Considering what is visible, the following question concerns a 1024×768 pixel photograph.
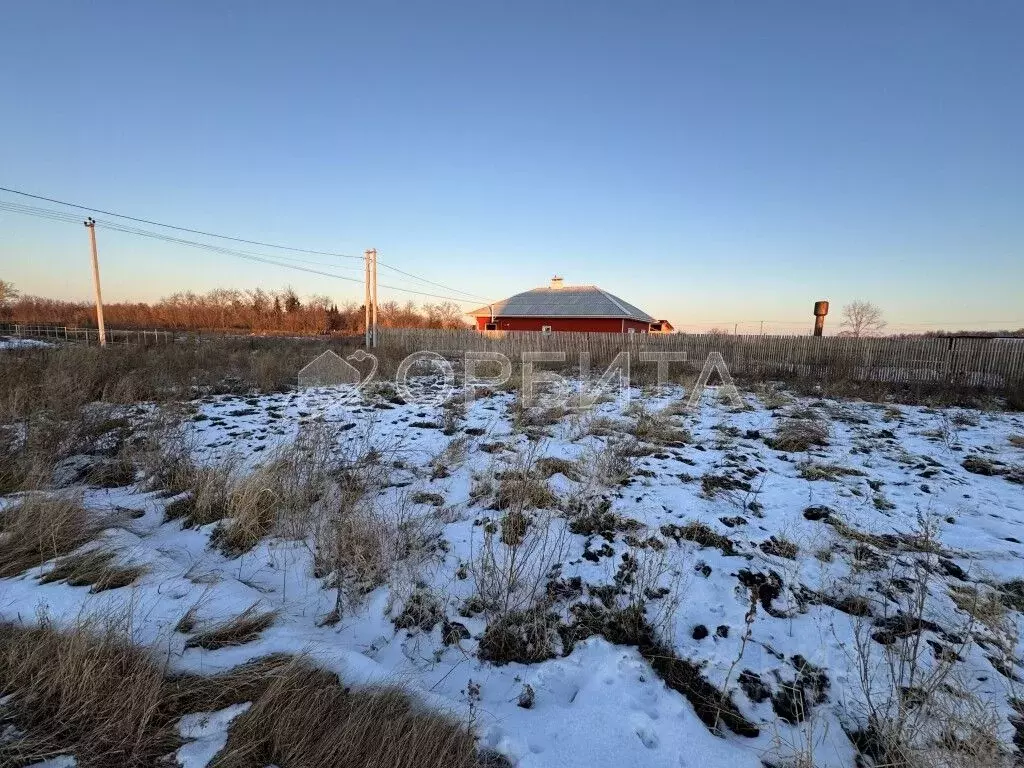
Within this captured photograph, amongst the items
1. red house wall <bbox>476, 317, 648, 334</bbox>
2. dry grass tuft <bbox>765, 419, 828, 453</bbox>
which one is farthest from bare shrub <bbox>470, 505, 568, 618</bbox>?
red house wall <bbox>476, 317, 648, 334</bbox>

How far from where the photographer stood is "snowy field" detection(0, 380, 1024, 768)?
175 centimetres

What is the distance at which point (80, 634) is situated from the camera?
1747mm

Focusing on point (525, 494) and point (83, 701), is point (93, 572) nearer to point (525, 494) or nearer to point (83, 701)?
point (83, 701)

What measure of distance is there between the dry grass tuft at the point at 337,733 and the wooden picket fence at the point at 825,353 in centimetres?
1465

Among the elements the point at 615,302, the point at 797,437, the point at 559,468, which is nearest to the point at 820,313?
the point at 615,302

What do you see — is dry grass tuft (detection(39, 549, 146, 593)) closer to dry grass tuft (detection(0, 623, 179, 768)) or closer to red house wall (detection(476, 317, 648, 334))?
dry grass tuft (detection(0, 623, 179, 768))

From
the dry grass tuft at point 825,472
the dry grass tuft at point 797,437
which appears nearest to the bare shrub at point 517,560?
the dry grass tuft at point 825,472

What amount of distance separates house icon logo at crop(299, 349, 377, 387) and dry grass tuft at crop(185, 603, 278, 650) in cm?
802

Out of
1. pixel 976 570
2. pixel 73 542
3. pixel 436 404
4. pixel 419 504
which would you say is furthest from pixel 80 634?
pixel 436 404

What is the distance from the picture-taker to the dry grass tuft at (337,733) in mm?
1440

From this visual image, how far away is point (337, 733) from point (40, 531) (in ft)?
9.12

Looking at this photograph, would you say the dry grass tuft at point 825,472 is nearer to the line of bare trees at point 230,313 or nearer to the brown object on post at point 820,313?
the brown object on post at point 820,313

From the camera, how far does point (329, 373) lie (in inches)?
437

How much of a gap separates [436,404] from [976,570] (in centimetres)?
686
